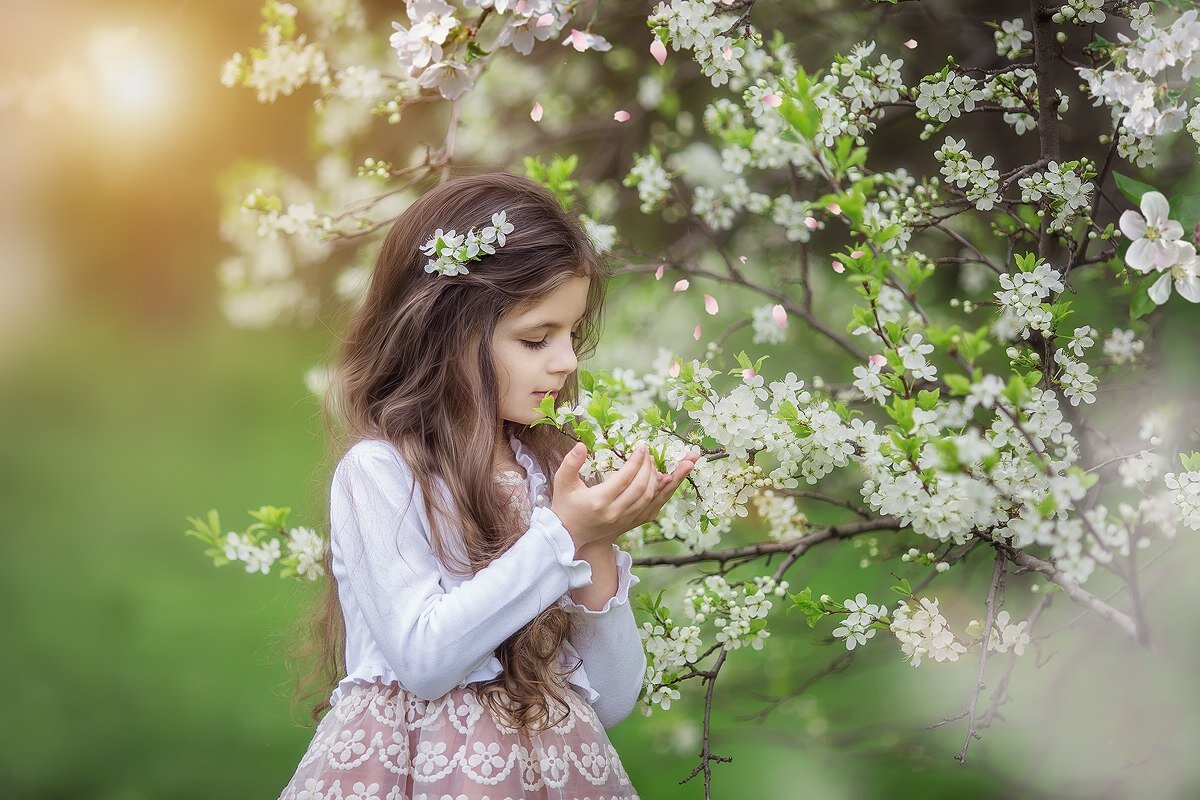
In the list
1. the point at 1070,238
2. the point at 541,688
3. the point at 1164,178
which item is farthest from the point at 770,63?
the point at 541,688

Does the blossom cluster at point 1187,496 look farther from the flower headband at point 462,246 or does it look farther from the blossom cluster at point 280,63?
the blossom cluster at point 280,63

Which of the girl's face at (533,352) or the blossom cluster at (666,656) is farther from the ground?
the girl's face at (533,352)

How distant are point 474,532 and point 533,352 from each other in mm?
236

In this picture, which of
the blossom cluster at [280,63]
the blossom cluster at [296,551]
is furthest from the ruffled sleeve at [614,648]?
the blossom cluster at [280,63]

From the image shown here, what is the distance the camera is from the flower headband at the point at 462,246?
4.52 ft

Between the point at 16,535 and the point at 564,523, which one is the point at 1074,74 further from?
the point at 16,535

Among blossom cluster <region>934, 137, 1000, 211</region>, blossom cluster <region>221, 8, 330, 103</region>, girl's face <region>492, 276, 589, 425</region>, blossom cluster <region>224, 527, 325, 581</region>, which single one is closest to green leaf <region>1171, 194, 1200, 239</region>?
blossom cluster <region>934, 137, 1000, 211</region>

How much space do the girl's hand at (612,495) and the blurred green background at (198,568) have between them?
54 cm

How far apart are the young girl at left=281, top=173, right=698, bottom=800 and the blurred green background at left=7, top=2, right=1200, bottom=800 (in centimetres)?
32

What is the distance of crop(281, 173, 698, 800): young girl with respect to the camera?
1.22 m

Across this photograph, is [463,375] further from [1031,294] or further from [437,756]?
[1031,294]

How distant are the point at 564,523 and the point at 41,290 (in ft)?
13.6

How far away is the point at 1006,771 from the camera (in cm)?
227

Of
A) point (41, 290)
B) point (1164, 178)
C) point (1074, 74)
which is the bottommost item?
point (1164, 178)
